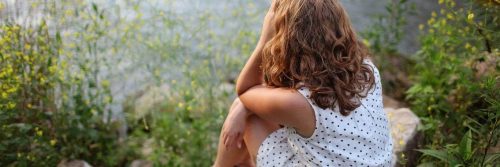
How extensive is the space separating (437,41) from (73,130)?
1.95 meters

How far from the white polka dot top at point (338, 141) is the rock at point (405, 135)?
72 cm

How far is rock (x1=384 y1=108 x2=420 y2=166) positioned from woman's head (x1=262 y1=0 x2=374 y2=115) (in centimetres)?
87

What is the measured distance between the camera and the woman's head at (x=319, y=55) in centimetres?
209

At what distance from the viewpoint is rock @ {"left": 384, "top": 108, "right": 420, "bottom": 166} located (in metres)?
2.96

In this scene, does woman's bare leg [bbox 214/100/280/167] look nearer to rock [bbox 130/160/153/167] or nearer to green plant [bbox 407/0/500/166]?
green plant [bbox 407/0/500/166]

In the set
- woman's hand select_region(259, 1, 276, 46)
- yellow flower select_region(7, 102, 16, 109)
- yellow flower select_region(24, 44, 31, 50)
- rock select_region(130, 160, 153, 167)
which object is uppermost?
woman's hand select_region(259, 1, 276, 46)

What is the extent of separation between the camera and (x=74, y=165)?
3045 mm

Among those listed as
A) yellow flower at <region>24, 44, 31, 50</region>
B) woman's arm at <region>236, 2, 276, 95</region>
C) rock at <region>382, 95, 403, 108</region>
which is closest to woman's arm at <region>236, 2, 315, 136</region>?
woman's arm at <region>236, 2, 276, 95</region>

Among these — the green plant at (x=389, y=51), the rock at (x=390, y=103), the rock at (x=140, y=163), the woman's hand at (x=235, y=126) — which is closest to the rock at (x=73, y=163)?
the rock at (x=140, y=163)

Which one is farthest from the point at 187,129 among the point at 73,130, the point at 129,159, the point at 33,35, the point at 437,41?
the point at 437,41

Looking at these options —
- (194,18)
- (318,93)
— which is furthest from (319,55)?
(194,18)

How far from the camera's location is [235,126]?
7.67 ft

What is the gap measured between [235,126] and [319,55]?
43cm

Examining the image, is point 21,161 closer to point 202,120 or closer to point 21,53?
point 21,53
